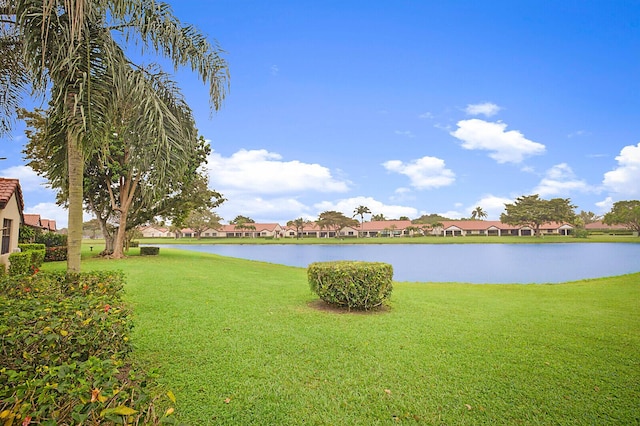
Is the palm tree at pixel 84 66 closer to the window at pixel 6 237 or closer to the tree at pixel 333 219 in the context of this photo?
the window at pixel 6 237

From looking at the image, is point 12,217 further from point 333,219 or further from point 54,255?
point 333,219

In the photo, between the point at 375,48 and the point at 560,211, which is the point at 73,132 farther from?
the point at 560,211

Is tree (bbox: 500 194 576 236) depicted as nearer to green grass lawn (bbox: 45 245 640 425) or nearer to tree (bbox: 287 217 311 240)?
tree (bbox: 287 217 311 240)

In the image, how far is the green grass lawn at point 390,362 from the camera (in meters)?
3.34

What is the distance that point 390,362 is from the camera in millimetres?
4504

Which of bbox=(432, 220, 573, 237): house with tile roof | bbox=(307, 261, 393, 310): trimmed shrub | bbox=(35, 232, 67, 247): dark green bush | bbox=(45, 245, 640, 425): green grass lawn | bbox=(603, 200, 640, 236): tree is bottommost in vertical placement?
bbox=(45, 245, 640, 425): green grass lawn

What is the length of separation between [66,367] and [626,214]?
89755 millimetres

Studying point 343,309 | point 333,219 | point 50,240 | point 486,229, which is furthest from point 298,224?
point 343,309

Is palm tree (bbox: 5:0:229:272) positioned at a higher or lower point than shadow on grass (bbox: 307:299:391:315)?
higher

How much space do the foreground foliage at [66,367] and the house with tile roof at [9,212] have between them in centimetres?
1252

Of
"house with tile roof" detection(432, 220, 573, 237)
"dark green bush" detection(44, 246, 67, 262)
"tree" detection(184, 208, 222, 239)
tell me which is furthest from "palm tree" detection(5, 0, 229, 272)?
"house with tile roof" detection(432, 220, 573, 237)

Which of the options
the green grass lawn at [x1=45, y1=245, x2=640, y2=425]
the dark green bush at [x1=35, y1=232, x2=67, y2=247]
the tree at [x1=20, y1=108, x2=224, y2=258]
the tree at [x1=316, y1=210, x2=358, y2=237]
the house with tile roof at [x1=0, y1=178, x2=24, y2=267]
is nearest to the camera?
the green grass lawn at [x1=45, y1=245, x2=640, y2=425]

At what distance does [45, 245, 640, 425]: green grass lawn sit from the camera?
334 centimetres

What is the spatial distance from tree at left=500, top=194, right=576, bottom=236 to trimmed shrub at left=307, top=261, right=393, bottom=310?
74.6 meters
